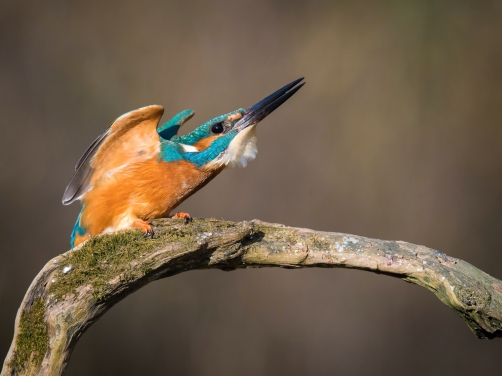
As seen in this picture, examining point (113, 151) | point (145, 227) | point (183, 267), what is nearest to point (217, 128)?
point (113, 151)

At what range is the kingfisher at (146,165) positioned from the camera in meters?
2.07

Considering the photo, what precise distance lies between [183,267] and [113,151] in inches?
26.8

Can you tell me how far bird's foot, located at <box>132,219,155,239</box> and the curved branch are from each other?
0.09 ft

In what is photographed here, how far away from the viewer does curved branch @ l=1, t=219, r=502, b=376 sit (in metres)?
1.49

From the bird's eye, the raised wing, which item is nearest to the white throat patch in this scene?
the bird's eye

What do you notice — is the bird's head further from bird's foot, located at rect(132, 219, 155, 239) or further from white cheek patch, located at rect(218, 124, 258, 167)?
bird's foot, located at rect(132, 219, 155, 239)

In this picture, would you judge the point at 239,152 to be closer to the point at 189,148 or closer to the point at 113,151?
the point at 189,148

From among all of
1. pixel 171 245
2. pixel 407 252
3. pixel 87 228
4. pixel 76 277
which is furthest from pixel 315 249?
pixel 87 228

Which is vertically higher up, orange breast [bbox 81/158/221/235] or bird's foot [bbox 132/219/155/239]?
orange breast [bbox 81/158/221/235]

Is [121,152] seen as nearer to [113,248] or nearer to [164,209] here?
[164,209]

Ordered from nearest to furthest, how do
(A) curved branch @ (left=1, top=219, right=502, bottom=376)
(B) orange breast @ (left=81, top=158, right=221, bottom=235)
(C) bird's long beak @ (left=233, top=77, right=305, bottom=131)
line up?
(A) curved branch @ (left=1, top=219, right=502, bottom=376)
(B) orange breast @ (left=81, top=158, right=221, bottom=235)
(C) bird's long beak @ (left=233, top=77, right=305, bottom=131)

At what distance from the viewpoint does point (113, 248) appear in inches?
65.3

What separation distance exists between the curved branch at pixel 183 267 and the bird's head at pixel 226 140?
0.34 m

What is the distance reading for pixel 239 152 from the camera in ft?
6.95
